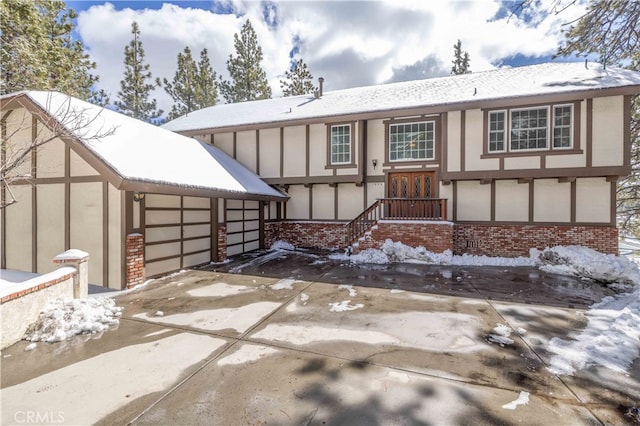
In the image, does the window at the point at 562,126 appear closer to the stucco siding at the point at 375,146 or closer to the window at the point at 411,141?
the window at the point at 411,141

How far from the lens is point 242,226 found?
440 inches

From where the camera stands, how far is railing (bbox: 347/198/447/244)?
387 inches

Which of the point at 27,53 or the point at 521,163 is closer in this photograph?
the point at 27,53

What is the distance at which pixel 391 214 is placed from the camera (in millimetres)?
10273

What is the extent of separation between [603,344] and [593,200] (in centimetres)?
793

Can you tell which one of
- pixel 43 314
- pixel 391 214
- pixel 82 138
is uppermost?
pixel 82 138

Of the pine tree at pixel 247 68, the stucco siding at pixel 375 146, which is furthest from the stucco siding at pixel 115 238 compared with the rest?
the pine tree at pixel 247 68

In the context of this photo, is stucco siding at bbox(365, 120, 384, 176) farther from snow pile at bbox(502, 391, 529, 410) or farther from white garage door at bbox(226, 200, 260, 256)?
snow pile at bbox(502, 391, 529, 410)

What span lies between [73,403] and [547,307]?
7488 mm

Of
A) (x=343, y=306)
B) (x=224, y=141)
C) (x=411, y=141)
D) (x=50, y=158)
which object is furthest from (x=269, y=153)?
Result: (x=343, y=306)

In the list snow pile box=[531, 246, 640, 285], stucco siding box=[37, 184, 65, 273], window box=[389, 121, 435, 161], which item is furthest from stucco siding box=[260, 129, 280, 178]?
snow pile box=[531, 246, 640, 285]

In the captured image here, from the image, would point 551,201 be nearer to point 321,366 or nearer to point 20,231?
point 321,366

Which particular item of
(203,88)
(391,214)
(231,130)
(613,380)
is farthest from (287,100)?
(613,380)

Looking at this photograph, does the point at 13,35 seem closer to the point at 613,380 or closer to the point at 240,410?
the point at 240,410
